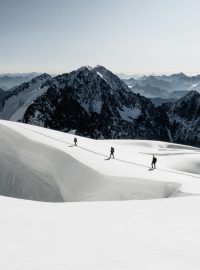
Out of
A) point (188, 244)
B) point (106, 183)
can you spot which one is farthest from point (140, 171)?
point (188, 244)

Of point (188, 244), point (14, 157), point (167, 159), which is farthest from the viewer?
point (167, 159)

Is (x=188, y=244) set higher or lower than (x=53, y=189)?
higher

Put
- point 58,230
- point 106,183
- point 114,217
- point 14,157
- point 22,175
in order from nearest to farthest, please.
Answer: point 58,230 → point 114,217 → point 106,183 → point 22,175 → point 14,157

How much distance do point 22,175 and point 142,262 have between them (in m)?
37.2

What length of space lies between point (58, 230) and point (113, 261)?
4.98 meters

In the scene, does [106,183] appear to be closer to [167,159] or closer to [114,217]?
[114,217]

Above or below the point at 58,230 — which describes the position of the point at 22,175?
below

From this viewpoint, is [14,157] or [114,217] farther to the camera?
[14,157]

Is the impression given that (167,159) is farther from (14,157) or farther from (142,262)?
(142,262)

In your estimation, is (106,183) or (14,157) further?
(14,157)

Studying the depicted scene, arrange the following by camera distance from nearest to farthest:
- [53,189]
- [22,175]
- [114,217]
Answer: [114,217] < [53,189] < [22,175]

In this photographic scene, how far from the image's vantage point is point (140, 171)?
140 ft

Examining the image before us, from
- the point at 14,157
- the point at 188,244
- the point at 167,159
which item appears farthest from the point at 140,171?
the point at 188,244

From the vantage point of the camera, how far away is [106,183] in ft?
128
